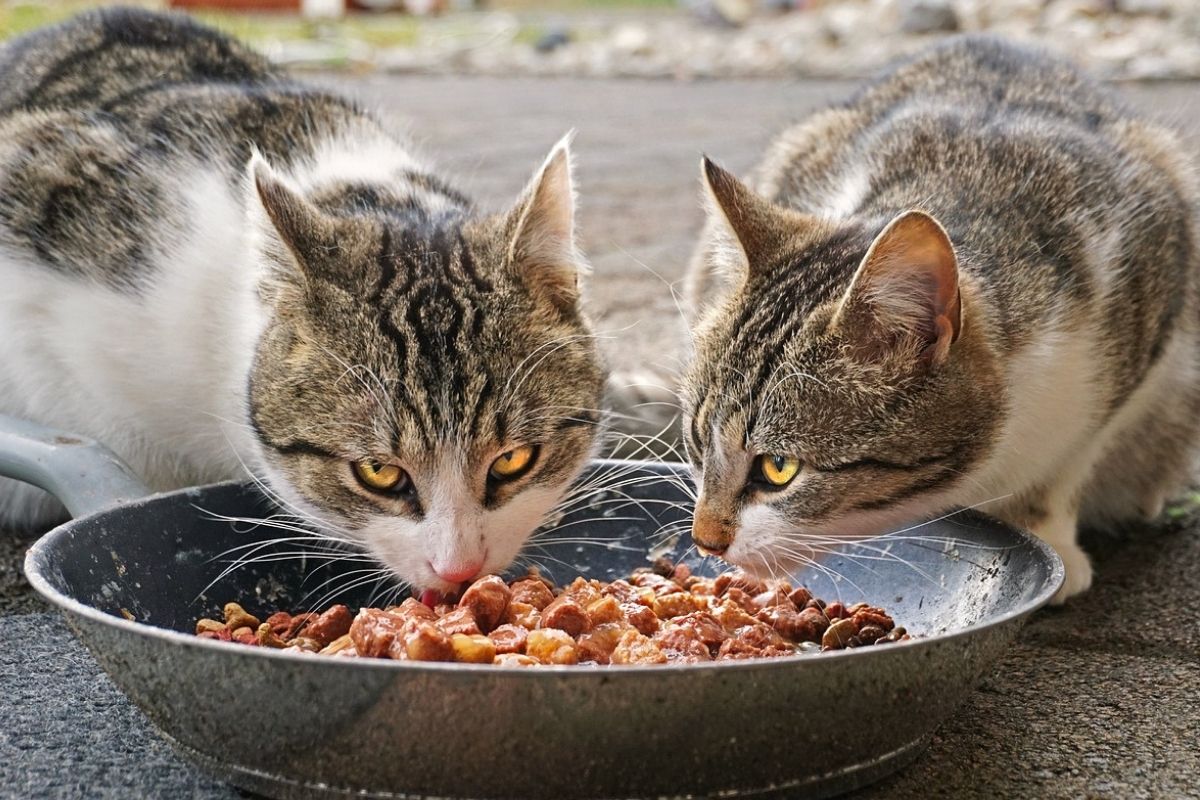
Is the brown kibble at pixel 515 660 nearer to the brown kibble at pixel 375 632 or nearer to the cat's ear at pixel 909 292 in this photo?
the brown kibble at pixel 375 632

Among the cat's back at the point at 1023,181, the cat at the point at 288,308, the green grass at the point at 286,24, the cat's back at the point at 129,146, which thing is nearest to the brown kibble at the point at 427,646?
the cat at the point at 288,308

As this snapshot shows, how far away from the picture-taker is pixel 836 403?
6.40ft

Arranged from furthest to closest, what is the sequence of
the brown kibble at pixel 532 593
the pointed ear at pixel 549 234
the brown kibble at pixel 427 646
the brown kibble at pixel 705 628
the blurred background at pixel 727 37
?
the blurred background at pixel 727 37 → the pointed ear at pixel 549 234 → the brown kibble at pixel 532 593 → the brown kibble at pixel 705 628 → the brown kibble at pixel 427 646

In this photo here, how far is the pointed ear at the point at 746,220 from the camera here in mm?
2115

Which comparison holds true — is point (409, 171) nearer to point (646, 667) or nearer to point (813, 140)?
point (813, 140)

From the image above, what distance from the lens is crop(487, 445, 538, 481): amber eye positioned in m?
2.10

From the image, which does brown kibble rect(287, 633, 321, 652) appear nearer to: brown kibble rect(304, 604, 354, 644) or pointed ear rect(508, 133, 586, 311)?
brown kibble rect(304, 604, 354, 644)

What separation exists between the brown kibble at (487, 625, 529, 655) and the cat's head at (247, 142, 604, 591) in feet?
0.65

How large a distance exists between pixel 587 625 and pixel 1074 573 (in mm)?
1112

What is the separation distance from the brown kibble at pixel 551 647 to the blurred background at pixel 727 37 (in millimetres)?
7568

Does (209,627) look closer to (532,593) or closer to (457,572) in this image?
(457,572)

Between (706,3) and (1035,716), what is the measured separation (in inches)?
605

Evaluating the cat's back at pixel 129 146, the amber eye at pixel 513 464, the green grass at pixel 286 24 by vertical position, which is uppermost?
the cat's back at pixel 129 146

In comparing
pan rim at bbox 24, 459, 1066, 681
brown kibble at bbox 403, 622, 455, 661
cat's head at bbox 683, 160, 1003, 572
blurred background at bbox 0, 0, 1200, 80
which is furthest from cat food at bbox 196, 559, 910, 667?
blurred background at bbox 0, 0, 1200, 80
